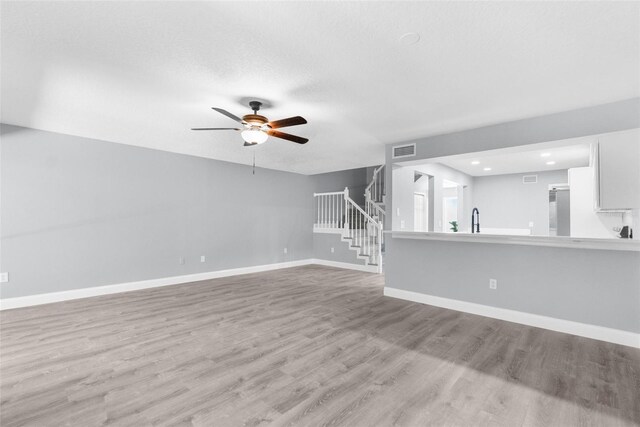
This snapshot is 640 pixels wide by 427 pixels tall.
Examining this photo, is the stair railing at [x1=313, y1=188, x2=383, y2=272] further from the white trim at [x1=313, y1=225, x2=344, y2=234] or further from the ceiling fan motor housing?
the ceiling fan motor housing

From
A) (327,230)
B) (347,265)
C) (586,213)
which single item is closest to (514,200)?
(586,213)

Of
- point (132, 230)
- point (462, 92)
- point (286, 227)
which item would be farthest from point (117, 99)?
point (286, 227)

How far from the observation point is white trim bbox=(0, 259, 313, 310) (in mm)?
4160

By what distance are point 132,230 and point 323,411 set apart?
4.79 metres

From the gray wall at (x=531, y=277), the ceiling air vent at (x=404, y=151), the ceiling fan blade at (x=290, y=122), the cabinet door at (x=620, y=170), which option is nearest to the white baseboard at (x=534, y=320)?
the gray wall at (x=531, y=277)

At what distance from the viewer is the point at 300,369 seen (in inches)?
96.5

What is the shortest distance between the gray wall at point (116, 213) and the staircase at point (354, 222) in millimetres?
1733

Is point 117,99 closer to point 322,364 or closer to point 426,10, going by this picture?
point 426,10

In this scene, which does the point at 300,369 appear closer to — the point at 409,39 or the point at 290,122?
the point at 290,122

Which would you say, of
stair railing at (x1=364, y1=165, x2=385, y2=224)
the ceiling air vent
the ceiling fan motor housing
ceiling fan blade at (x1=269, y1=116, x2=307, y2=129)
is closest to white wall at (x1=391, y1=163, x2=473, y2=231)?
the ceiling air vent

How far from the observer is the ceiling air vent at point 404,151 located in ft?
15.3

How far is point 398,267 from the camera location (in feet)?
15.9

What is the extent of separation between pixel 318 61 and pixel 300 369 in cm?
256

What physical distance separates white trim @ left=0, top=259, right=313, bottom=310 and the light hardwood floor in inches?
13.7
